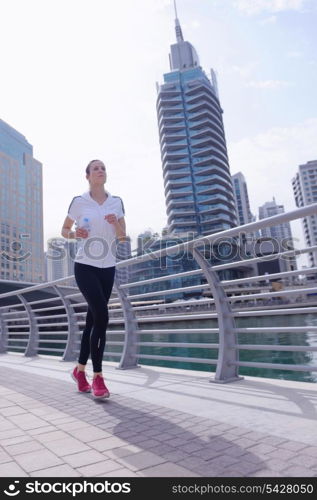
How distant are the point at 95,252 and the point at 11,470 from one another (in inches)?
69.3

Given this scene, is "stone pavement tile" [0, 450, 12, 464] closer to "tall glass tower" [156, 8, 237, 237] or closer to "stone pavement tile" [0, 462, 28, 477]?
"stone pavement tile" [0, 462, 28, 477]

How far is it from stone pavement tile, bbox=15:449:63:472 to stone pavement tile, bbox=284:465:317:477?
98 centimetres

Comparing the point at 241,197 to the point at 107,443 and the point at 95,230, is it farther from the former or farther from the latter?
the point at 107,443

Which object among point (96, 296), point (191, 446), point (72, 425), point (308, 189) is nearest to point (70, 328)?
point (96, 296)

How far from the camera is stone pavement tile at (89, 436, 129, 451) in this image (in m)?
1.79

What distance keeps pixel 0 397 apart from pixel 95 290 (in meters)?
1.37

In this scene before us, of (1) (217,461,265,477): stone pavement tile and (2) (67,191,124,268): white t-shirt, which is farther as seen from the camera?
(2) (67,191,124,268): white t-shirt


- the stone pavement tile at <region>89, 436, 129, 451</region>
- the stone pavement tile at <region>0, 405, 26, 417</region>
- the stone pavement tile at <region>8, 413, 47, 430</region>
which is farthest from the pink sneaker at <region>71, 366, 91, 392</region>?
the stone pavement tile at <region>89, 436, 129, 451</region>

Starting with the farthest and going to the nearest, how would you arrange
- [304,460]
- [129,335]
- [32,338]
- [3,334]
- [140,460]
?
[3,334]
[32,338]
[129,335]
[140,460]
[304,460]

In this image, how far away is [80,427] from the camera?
2174 mm

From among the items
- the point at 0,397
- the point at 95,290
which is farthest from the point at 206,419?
the point at 0,397

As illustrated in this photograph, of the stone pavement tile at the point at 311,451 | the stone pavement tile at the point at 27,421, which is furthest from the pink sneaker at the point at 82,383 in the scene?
the stone pavement tile at the point at 311,451

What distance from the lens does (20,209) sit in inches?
4437
